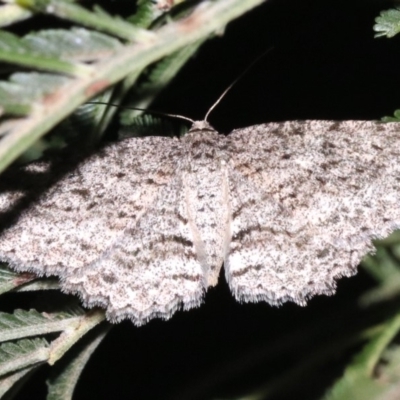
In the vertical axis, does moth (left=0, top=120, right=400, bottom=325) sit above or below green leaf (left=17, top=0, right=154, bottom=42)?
below

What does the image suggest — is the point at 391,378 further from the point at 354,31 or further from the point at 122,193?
the point at 354,31

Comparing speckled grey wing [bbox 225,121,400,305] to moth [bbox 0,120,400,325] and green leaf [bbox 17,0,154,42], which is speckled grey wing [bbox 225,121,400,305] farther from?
green leaf [bbox 17,0,154,42]

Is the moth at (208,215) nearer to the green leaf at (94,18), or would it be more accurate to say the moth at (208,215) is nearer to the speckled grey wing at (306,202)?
the speckled grey wing at (306,202)

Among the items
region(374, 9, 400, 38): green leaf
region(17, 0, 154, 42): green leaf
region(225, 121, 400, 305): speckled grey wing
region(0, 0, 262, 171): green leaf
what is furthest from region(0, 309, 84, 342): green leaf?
region(374, 9, 400, 38): green leaf

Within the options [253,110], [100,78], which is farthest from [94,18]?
[253,110]

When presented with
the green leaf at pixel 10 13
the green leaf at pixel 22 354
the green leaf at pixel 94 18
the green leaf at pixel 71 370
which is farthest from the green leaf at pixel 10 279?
the green leaf at pixel 94 18

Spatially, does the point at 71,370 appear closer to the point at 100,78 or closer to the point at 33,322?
the point at 33,322
